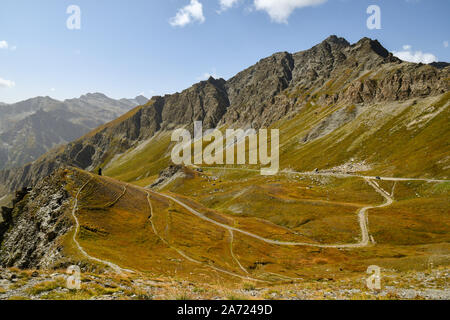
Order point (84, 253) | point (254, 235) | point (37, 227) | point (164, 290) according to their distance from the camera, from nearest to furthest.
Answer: point (164, 290), point (84, 253), point (37, 227), point (254, 235)

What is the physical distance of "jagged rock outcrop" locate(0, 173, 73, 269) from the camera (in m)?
44.1

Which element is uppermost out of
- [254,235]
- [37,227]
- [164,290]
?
[164,290]

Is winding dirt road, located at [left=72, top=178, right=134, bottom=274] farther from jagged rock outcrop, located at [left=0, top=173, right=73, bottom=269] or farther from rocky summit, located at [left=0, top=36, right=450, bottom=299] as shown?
jagged rock outcrop, located at [left=0, top=173, right=73, bottom=269]

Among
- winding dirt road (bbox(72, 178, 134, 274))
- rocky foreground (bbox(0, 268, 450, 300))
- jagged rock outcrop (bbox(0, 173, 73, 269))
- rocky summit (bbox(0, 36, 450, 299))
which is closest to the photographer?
rocky foreground (bbox(0, 268, 450, 300))

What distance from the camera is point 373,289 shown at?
22141mm

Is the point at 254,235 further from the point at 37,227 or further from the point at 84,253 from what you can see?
the point at 37,227

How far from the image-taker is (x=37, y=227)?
5284 cm

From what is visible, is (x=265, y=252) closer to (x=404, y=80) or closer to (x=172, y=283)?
(x=172, y=283)

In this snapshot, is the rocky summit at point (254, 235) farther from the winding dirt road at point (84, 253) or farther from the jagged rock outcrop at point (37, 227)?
the jagged rock outcrop at point (37, 227)

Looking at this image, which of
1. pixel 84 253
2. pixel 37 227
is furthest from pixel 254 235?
pixel 37 227

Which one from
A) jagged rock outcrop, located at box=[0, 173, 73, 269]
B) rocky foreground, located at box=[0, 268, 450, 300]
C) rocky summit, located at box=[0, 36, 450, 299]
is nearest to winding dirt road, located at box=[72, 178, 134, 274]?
rocky summit, located at box=[0, 36, 450, 299]

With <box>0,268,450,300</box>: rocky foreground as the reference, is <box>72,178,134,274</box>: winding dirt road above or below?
below

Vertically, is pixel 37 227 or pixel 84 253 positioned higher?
pixel 37 227
